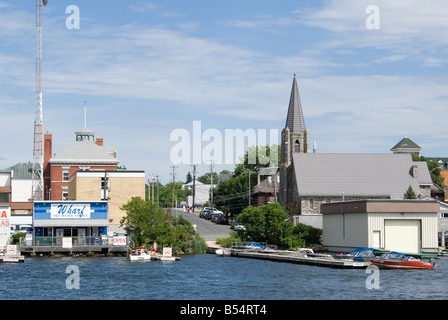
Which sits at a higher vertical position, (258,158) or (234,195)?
(258,158)

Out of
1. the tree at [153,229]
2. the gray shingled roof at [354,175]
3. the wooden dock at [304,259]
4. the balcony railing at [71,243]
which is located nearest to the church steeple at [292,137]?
the gray shingled roof at [354,175]

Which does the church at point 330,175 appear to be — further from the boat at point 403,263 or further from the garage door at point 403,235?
the boat at point 403,263

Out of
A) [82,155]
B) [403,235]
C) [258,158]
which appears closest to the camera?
[403,235]

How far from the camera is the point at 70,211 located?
87188mm

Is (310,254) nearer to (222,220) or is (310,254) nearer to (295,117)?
(295,117)

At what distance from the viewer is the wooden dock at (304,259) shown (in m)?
67.0

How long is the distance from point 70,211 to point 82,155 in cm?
3880

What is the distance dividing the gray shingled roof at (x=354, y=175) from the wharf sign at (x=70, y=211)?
4054 cm

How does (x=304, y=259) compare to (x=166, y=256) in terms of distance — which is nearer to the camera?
(x=304, y=259)

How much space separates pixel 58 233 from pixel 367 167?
190 feet

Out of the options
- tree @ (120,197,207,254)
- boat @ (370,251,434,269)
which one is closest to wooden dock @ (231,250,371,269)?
boat @ (370,251,434,269)

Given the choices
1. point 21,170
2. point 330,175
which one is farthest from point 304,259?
point 21,170
